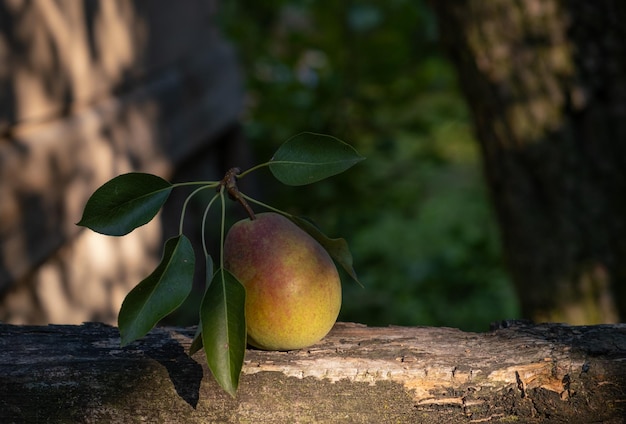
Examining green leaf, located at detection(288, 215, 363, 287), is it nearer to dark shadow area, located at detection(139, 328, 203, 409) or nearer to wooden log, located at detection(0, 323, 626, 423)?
wooden log, located at detection(0, 323, 626, 423)

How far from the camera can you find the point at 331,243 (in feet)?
4.04

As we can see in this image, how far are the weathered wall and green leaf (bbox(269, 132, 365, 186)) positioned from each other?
1.38 meters

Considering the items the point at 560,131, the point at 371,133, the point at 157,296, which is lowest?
the point at 157,296

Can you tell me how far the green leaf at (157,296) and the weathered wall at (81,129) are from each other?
1372 millimetres

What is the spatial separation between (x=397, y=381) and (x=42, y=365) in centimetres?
50

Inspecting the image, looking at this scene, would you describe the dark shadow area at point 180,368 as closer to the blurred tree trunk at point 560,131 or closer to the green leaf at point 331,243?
the green leaf at point 331,243

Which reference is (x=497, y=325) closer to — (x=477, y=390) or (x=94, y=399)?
(x=477, y=390)

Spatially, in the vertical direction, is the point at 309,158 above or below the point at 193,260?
above

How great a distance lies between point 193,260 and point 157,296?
0.07m

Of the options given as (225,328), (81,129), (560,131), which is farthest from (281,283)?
(81,129)

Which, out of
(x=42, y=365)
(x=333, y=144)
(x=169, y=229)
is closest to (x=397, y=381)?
(x=333, y=144)

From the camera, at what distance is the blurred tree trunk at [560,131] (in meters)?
2.61

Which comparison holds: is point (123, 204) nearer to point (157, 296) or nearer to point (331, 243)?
point (157, 296)

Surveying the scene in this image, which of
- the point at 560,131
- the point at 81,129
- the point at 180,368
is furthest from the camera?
the point at 81,129
